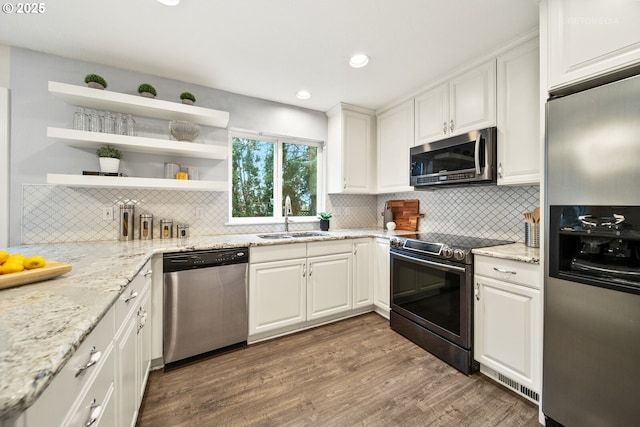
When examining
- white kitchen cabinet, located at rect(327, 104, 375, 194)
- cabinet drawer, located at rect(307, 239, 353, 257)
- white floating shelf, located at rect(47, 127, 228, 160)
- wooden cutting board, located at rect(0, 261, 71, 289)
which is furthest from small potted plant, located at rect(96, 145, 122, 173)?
white kitchen cabinet, located at rect(327, 104, 375, 194)

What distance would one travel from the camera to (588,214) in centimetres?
130

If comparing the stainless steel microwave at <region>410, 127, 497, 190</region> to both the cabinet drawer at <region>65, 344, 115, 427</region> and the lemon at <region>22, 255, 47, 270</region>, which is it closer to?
the cabinet drawer at <region>65, 344, 115, 427</region>

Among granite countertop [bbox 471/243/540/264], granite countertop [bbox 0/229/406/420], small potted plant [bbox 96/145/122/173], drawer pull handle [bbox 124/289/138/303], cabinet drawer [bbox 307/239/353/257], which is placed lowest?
drawer pull handle [bbox 124/289/138/303]

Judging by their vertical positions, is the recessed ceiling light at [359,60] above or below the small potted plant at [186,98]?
above

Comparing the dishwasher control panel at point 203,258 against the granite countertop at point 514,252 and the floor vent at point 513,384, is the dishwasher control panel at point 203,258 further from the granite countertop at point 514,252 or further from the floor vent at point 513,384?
the floor vent at point 513,384

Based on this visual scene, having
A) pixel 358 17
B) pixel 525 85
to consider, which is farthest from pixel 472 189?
pixel 358 17

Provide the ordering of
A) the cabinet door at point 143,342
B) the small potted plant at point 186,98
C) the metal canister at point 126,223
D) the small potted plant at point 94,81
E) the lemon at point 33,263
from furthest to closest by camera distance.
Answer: the small potted plant at point 186,98
the metal canister at point 126,223
the small potted plant at point 94,81
the cabinet door at point 143,342
the lemon at point 33,263

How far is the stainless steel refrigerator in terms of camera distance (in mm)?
1182

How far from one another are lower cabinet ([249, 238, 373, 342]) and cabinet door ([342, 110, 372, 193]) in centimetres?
78

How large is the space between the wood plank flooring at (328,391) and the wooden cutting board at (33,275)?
99 centimetres

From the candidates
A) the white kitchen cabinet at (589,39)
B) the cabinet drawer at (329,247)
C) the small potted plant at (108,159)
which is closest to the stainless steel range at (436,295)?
the cabinet drawer at (329,247)

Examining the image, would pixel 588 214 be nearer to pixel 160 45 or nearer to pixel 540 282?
pixel 540 282

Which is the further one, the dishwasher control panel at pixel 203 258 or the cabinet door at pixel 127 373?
the dishwasher control panel at pixel 203 258

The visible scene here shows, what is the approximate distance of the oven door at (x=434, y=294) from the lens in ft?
6.29
